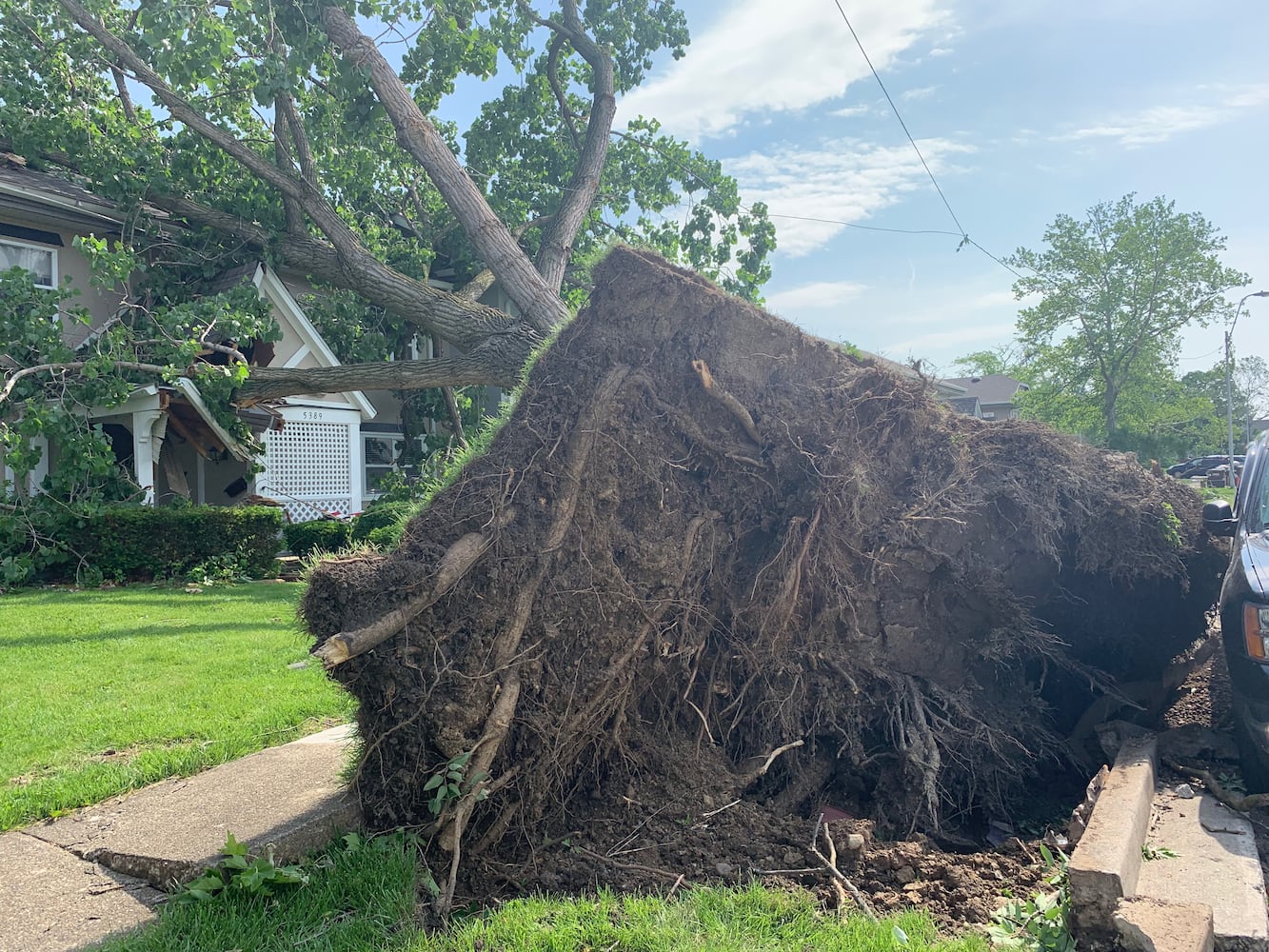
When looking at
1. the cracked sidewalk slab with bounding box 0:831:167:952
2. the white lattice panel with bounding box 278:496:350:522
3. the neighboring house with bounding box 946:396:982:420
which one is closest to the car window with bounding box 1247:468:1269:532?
the neighboring house with bounding box 946:396:982:420

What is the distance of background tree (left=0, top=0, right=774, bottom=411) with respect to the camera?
419 inches

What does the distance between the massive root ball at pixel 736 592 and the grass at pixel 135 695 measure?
78 cm

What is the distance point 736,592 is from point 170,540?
1054 cm

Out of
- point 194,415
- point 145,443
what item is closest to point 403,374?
point 145,443

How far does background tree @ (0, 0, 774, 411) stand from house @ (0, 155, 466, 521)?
68cm

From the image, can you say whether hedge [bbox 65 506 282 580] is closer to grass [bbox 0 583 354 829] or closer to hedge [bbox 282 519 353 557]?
hedge [bbox 282 519 353 557]

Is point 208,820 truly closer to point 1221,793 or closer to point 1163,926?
point 1163,926

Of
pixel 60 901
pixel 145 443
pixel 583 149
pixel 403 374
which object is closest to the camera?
pixel 60 901

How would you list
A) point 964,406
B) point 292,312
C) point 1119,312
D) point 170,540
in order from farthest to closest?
point 1119,312, point 292,312, point 170,540, point 964,406

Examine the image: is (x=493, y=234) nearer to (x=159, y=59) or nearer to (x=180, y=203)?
(x=159, y=59)

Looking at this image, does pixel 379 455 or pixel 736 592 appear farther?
pixel 379 455

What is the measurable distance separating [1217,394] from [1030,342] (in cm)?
3788

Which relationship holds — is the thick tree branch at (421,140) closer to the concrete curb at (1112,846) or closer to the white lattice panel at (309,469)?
the white lattice panel at (309,469)

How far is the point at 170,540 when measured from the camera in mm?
12234
